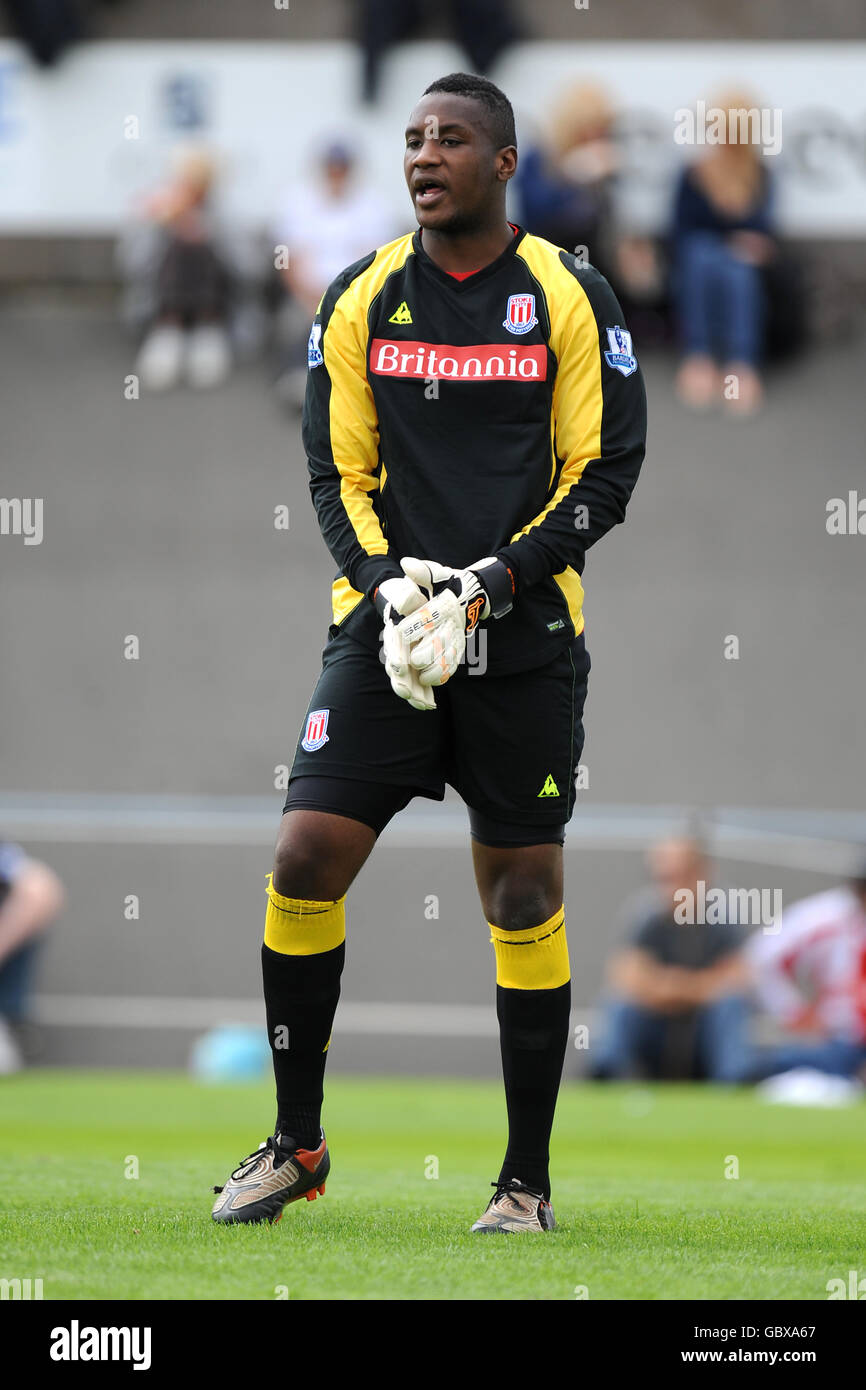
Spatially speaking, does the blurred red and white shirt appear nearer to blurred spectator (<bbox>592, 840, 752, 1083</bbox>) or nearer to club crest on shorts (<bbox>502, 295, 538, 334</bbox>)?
blurred spectator (<bbox>592, 840, 752, 1083</bbox>)

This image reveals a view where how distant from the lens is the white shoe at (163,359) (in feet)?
48.0

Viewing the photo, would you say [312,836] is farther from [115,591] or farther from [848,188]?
[848,188]

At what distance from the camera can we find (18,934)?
1068 cm

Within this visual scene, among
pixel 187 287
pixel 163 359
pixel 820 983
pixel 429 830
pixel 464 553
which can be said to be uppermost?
pixel 187 287

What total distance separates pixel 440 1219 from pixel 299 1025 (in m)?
0.56

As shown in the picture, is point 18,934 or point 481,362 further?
point 18,934

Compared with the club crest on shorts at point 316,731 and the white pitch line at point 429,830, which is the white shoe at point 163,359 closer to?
the white pitch line at point 429,830

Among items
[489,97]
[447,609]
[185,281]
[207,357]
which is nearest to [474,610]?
[447,609]

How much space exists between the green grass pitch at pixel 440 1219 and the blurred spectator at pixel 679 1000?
1.89 m

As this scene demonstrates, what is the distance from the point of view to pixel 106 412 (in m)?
14.8

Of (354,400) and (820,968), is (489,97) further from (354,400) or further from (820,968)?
(820,968)

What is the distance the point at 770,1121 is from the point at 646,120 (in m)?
9.03
